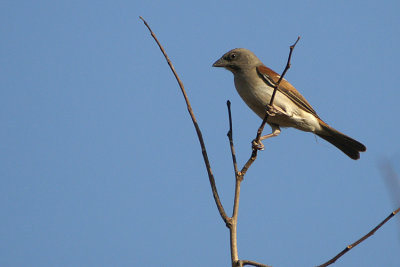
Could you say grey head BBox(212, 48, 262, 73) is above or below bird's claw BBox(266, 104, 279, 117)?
above

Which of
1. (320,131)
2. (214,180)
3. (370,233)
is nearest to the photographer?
(370,233)

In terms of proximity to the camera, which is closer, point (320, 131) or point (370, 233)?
point (370, 233)

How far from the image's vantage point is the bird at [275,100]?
21.2 feet

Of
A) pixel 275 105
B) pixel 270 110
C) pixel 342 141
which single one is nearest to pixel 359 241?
pixel 270 110

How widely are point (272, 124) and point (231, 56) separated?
128 centimetres

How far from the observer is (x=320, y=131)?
7066 millimetres

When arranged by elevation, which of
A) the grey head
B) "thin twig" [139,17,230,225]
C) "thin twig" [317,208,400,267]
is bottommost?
"thin twig" [317,208,400,267]

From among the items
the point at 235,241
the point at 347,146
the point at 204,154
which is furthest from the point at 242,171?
the point at 347,146

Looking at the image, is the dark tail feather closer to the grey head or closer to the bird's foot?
the bird's foot

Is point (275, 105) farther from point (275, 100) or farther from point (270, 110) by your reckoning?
point (270, 110)

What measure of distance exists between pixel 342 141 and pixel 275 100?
4.79ft

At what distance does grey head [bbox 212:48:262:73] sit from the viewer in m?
6.96

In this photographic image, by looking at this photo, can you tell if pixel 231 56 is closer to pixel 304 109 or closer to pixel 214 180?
pixel 304 109

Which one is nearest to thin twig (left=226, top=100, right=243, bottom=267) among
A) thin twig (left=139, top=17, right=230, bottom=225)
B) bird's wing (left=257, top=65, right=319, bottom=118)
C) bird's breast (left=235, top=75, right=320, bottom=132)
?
thin twig (left=139, top=17, right=230, bottom=225)
